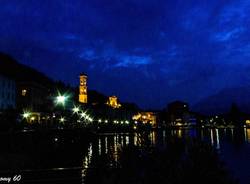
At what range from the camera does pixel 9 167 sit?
31.9m

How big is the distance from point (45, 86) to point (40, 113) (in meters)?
20.7

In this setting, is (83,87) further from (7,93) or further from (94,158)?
(94,158)

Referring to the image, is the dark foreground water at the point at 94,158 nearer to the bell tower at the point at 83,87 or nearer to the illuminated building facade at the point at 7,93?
the illuminated building facade at the point at 7,93

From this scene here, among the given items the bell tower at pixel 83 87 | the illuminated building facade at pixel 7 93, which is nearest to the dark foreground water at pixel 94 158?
the illuminated building facade at pixel 7 93

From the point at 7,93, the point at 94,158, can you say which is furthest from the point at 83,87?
the point at 94,158

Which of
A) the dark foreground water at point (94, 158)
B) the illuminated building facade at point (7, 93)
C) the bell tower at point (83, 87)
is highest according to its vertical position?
the bell tower at point (83, 87)

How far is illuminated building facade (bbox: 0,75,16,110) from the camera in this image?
2719 inches

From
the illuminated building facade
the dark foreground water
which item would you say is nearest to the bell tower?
the illuminated building facade

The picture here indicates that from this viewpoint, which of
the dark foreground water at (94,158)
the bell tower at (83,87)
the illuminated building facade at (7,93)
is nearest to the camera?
the dark foreground water at (94,158)

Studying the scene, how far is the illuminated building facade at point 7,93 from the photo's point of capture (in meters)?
69.1

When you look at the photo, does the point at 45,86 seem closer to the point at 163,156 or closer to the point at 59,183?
the point at 59,183

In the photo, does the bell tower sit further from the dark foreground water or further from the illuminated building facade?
the dark foreground water

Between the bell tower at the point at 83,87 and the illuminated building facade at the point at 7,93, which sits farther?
the bell tower at the point at 83,87

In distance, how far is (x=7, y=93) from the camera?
71.9 meters
